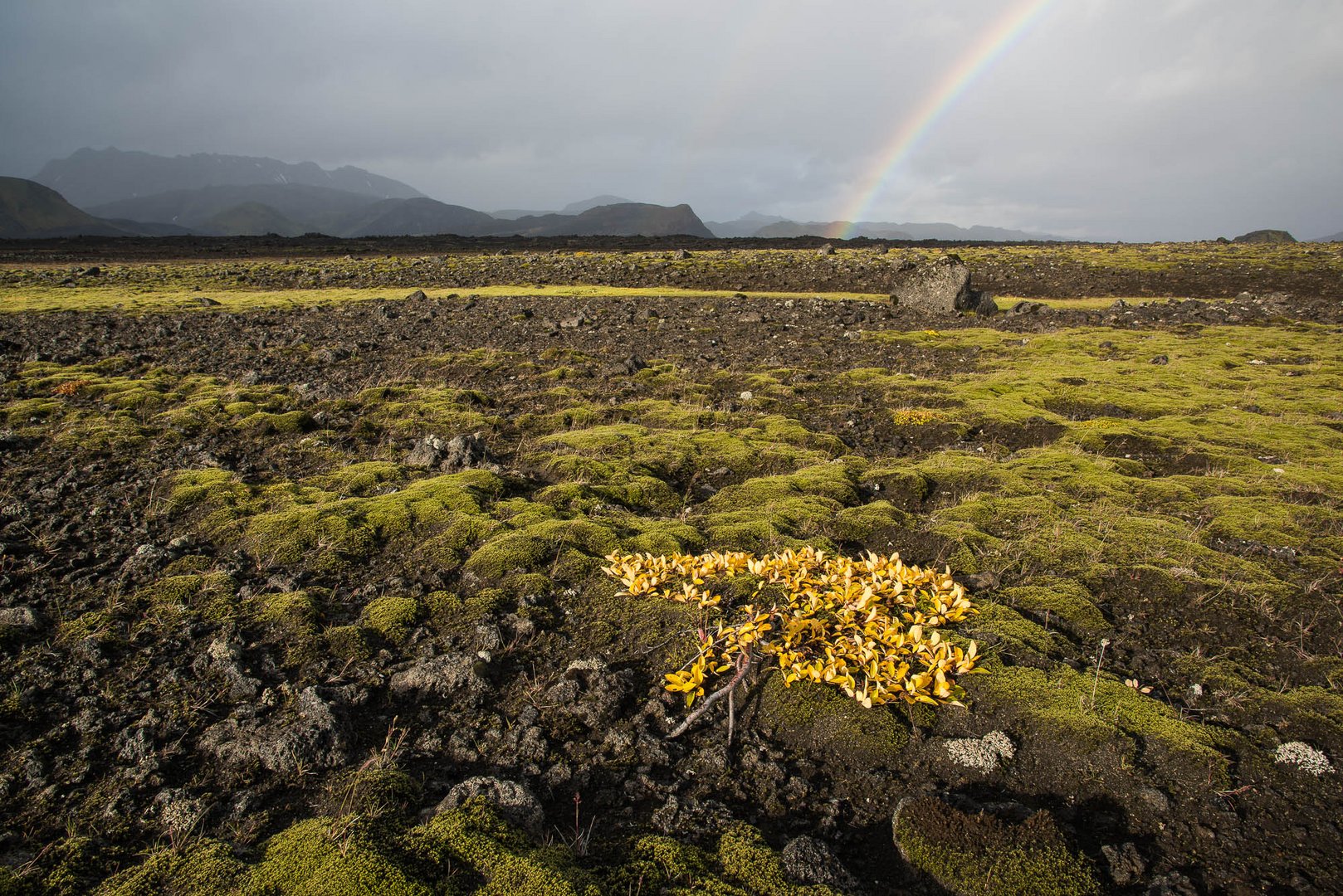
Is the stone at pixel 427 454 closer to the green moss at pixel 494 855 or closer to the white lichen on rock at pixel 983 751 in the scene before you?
the green moss at pixel 494 855

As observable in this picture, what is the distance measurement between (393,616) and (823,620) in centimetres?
373

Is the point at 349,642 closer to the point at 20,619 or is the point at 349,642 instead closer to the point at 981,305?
the point at 20,619

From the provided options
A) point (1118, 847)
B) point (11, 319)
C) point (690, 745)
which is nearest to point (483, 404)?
point (690, 745)

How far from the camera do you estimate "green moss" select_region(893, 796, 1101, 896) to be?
3.23m

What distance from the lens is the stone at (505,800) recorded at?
364cm

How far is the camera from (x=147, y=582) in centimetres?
612

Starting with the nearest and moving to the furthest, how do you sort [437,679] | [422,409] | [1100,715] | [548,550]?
[1100,715], [437,679], [548,550], [422,409]

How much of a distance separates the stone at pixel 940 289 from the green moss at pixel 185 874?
2649 centimetres

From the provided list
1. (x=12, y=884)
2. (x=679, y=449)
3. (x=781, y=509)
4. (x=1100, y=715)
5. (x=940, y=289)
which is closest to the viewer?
(x=12, y=884)

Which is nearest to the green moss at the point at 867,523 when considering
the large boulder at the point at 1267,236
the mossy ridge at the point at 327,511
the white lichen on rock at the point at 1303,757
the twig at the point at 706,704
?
the twig at the point at 706,704

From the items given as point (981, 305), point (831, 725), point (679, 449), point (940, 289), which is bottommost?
point (831, 725)

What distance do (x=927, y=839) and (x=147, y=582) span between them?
6921mm

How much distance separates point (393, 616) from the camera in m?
5.71

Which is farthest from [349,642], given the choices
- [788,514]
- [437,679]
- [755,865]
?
[788,514]
